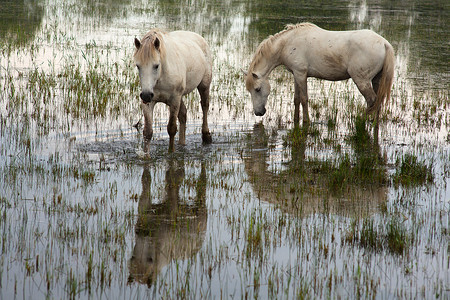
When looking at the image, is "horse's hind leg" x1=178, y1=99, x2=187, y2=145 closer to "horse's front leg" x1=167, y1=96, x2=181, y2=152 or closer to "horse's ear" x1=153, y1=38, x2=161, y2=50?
"horse's front leg" x1=167, y1=96, x2=181, y2=152

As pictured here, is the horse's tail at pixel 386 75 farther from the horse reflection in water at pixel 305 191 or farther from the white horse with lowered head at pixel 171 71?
the white horse with lowered head at pixel 171 71

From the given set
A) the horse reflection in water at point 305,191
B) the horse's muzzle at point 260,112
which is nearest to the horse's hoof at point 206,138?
the horse reflection in water at point 305,191

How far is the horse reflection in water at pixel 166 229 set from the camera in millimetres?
4254

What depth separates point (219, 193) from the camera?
20.0 feet

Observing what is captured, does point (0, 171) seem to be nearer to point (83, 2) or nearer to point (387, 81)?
point (387, 81)

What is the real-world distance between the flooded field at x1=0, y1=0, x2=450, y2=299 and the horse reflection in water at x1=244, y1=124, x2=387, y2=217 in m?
0.03

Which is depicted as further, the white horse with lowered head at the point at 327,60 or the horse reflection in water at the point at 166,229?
the white horse with lowered head at the point at 327,60

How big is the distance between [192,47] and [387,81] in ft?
10.8

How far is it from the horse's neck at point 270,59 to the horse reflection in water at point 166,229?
3.99 meters

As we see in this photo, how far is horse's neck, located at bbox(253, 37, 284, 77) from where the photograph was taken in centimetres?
983

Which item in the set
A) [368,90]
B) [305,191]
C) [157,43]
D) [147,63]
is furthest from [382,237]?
[368,90]

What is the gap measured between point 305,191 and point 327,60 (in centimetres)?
386

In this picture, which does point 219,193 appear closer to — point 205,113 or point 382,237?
point 382,237

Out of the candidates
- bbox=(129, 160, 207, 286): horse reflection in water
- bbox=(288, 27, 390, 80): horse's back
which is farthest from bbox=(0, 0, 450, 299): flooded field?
bbox=(288, 27, 390, 80): horse's back
